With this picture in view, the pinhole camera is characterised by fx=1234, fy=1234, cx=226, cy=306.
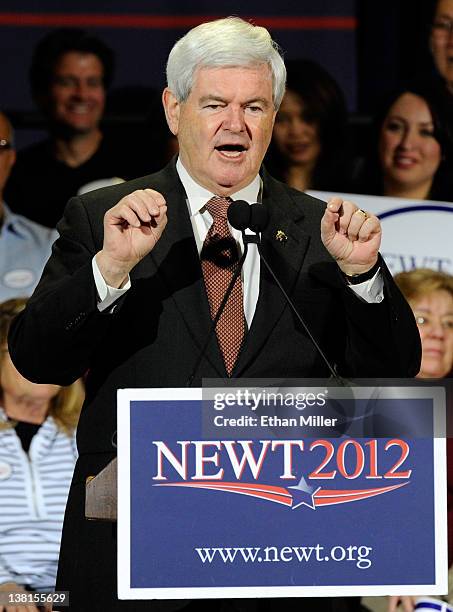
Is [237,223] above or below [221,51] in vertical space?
below

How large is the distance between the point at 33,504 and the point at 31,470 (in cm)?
10

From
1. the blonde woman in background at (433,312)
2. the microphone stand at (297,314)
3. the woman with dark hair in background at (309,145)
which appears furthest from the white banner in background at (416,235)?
the microphone stand at (297,314)

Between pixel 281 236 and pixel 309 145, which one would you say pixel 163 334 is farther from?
pixel 309 145

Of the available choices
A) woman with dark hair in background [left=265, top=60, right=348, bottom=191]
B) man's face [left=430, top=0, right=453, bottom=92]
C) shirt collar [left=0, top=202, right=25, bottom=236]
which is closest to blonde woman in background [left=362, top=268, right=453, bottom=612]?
woman with dark hair in background [left=265, top=60, right=348, bottom=191]

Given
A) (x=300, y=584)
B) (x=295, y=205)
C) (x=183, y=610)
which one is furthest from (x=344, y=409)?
(x=295, y=205)

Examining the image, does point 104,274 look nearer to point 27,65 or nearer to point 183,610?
point 183,610

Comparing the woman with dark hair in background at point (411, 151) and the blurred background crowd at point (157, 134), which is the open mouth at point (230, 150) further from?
the woman with dark hair in background at point (411, 151)

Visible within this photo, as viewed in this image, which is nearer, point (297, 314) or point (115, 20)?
point (297, 314)

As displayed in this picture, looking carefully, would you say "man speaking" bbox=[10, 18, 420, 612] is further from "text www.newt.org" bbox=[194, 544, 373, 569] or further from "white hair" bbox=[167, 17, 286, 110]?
"text www.newt.org" bbox=[194, 544, 373, 569]

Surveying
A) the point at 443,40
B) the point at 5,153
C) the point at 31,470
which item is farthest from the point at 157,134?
the point at 31,470

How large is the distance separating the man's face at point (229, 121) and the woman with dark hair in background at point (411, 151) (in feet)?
5.96

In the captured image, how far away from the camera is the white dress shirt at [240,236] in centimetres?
206

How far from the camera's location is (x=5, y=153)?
3889 millimetres

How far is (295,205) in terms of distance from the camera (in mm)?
2328
